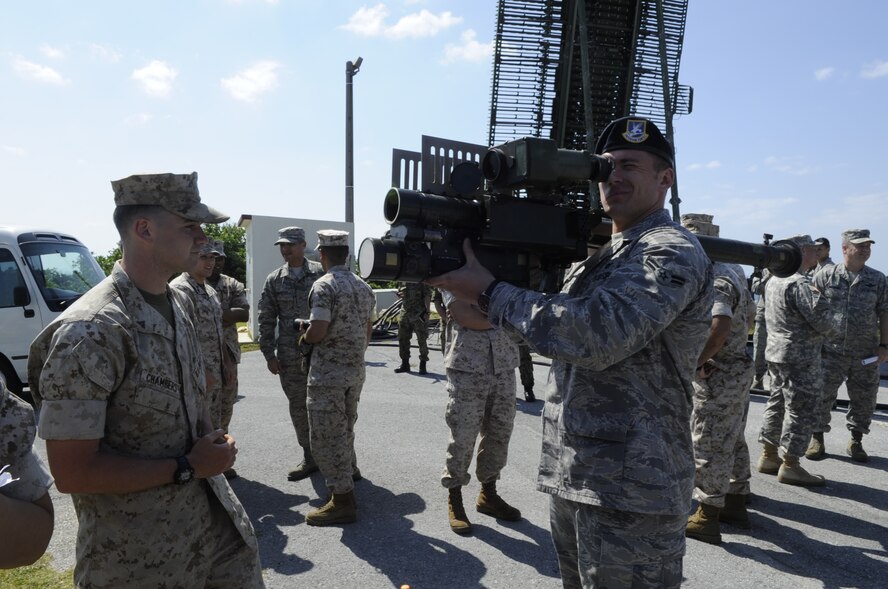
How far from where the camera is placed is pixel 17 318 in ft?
25.0

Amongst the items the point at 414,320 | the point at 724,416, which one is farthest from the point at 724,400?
the point at 414,320

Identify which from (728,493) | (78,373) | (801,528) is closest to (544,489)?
(78,373)

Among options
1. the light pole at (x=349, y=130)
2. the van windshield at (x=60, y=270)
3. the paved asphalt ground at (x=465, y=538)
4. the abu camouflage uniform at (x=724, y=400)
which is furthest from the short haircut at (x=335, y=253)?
the light pole at (x=349, y=130)

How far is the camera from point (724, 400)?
4.14 meters

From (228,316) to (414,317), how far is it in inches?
187

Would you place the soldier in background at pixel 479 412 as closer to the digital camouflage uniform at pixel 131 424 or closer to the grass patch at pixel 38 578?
the digital camouflage uniform at pixel 131 424

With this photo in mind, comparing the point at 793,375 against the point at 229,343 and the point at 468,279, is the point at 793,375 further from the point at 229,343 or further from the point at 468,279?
the point at 229,343

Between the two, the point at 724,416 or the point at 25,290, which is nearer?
the point at 724,416

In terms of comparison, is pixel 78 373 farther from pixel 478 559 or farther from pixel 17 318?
pixel 17 318

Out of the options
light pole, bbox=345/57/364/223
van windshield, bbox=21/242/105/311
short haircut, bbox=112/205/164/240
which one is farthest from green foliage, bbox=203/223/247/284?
short haircut, bbox=112/205/164/240

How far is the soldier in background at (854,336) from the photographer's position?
236 inches

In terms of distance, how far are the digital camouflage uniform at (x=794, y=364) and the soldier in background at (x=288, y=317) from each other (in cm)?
434

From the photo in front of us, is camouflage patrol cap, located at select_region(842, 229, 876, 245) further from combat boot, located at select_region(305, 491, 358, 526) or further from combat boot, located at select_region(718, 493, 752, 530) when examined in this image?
combat boot, located at select_region(305, 491, 358, 526)

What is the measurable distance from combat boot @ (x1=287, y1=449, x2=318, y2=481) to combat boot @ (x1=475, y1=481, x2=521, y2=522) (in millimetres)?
1682
